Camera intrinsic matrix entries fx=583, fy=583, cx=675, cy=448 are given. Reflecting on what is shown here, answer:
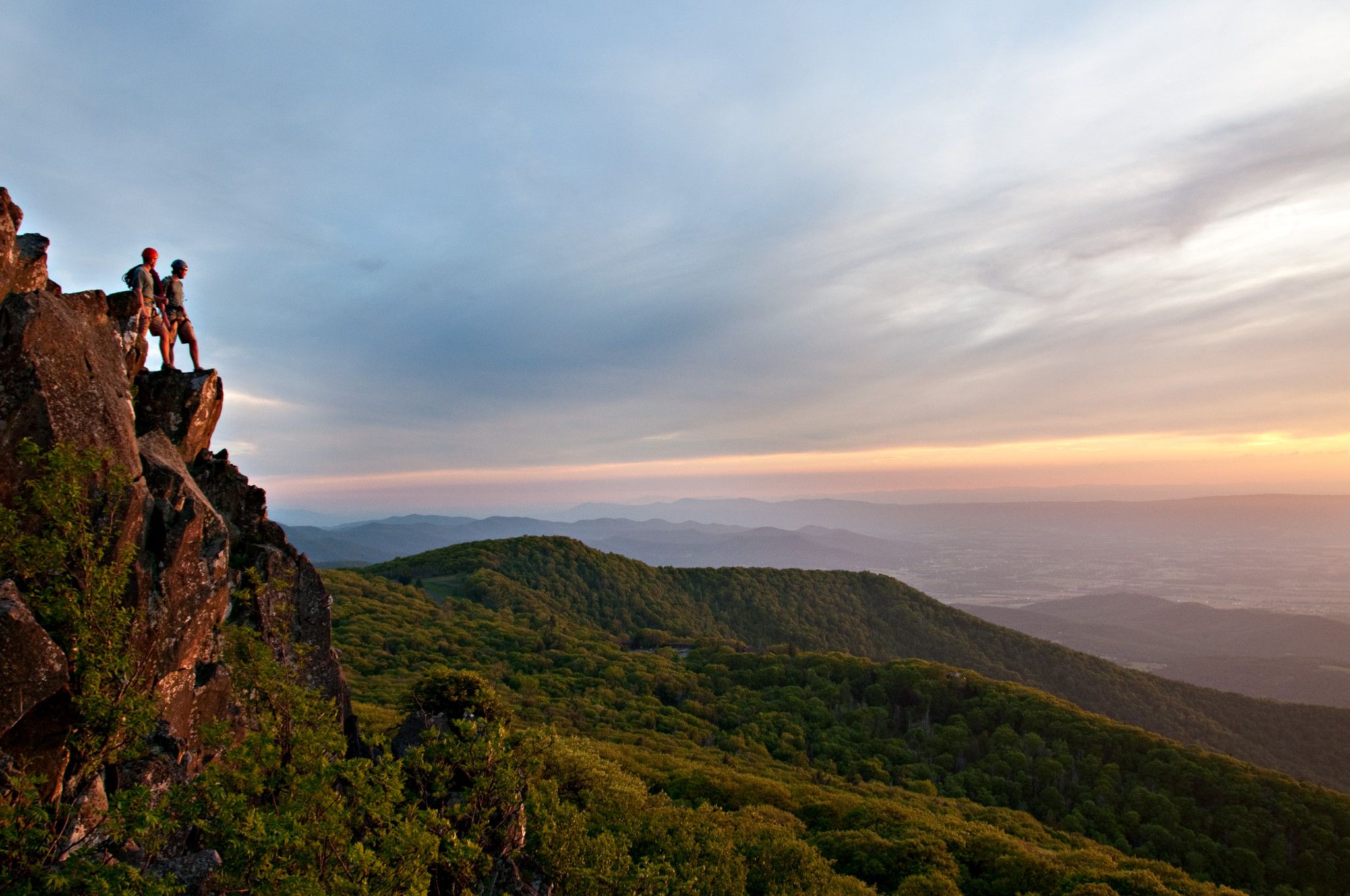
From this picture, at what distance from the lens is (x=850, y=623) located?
156625mm

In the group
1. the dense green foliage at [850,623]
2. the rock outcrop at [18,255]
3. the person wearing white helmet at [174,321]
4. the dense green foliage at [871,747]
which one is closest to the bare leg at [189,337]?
the person wearing white helmet at [174,321]

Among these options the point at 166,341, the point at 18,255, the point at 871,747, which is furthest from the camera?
the point at 871,747

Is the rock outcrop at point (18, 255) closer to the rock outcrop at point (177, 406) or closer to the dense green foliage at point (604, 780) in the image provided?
the rock outcrop at point (177, 406)

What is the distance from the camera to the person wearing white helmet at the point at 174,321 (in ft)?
61.3

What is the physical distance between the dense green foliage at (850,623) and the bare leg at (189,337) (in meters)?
91.7

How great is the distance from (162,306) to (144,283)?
1659 millimetres

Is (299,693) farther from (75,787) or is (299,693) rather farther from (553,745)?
(553,745)

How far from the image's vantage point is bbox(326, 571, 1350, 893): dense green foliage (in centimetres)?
4344

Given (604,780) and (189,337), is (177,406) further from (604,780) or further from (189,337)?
(604,780)

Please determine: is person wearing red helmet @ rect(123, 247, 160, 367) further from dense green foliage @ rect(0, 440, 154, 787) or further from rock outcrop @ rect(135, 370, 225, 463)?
dense green foliage @ rect(0, 440, 154, 787)

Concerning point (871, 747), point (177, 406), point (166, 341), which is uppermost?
point (166, 341)

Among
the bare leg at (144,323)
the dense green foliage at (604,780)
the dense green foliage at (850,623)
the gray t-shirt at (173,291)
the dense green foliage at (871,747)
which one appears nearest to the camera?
the dense green foliage at (604,780)

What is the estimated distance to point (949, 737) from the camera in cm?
6806

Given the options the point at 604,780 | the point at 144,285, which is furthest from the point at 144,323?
the point at 604,780
